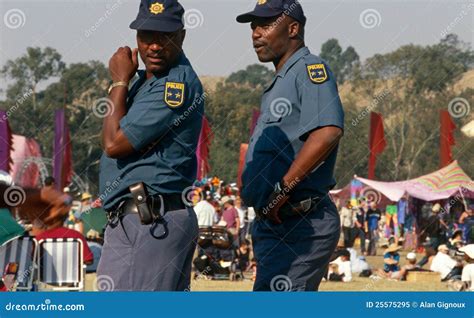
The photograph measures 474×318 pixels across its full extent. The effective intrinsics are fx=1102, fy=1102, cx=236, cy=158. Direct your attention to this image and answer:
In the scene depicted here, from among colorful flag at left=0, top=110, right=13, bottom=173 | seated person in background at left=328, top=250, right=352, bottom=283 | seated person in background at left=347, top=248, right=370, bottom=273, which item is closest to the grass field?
seated person in background at left=328, top=250, right=352, bottom=283

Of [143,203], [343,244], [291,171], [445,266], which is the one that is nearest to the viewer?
[143,203]

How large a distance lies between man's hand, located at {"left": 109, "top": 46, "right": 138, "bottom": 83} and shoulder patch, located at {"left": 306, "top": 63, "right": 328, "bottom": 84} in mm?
944

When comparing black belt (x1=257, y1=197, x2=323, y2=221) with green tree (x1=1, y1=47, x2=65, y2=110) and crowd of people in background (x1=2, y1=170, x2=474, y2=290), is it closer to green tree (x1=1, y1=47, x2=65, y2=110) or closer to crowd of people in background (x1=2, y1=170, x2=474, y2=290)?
crowd of people in background (x1=2, y1=170, x2=474, y2=290)

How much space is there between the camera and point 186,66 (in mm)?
5527

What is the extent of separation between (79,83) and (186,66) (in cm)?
5984

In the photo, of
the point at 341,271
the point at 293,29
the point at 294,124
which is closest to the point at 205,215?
the point at 341,271

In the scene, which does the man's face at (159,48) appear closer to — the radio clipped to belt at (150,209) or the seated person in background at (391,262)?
the radio clipped to belt at (150,209)

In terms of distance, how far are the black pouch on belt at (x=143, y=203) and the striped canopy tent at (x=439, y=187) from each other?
24.6m

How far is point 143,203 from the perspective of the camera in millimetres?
5293

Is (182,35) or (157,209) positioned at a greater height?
(182,35)

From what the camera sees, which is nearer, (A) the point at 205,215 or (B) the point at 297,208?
(B) the point at 297,208

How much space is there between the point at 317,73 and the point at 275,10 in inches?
16.7

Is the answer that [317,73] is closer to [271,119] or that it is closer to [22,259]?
[271,119]

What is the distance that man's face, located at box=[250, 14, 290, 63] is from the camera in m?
5.95
